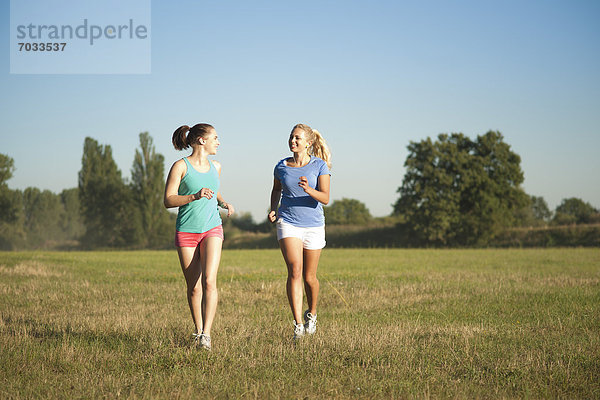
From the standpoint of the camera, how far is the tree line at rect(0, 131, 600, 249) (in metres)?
53.6

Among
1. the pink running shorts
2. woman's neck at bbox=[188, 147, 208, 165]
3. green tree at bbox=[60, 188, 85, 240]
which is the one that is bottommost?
the pink running shorts

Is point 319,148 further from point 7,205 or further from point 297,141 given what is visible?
point 7,205

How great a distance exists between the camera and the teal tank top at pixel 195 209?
665cm

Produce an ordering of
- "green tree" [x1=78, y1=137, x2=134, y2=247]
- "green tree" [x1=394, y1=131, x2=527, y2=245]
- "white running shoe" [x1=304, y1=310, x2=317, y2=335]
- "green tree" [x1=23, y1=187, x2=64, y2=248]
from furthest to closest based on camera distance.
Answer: "green tree" [x1=23, y1=187, x2=64, y2=248]
"green tree" [x1=78, y1=137, x2=134, y2=247]
"green tree" [x1=394, y1=131, x2=527, y2=245]
"white running shoe" [x1=304, y1=310, x2=317, y2=335]

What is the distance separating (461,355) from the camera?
639 cm

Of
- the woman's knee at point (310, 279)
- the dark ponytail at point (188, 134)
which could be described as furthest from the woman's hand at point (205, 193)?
the woman's knee at point (310, 279)

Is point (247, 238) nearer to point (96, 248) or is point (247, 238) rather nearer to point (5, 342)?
point (96, 248)

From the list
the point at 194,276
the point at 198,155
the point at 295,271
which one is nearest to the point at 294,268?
the point at 295,271

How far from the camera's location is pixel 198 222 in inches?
262

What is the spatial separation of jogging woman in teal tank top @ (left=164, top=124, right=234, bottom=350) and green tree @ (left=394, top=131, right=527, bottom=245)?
47538 millimetres

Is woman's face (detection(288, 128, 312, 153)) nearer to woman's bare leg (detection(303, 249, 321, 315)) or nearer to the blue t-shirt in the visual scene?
the blue t-shirt

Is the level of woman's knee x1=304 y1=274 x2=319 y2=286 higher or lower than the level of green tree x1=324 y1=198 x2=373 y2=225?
lower

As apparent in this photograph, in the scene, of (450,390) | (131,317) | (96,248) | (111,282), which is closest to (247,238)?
(96,248)

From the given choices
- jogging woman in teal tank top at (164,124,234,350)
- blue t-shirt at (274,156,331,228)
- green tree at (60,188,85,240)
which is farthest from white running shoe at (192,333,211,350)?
green tree at (60,188,85,240)
